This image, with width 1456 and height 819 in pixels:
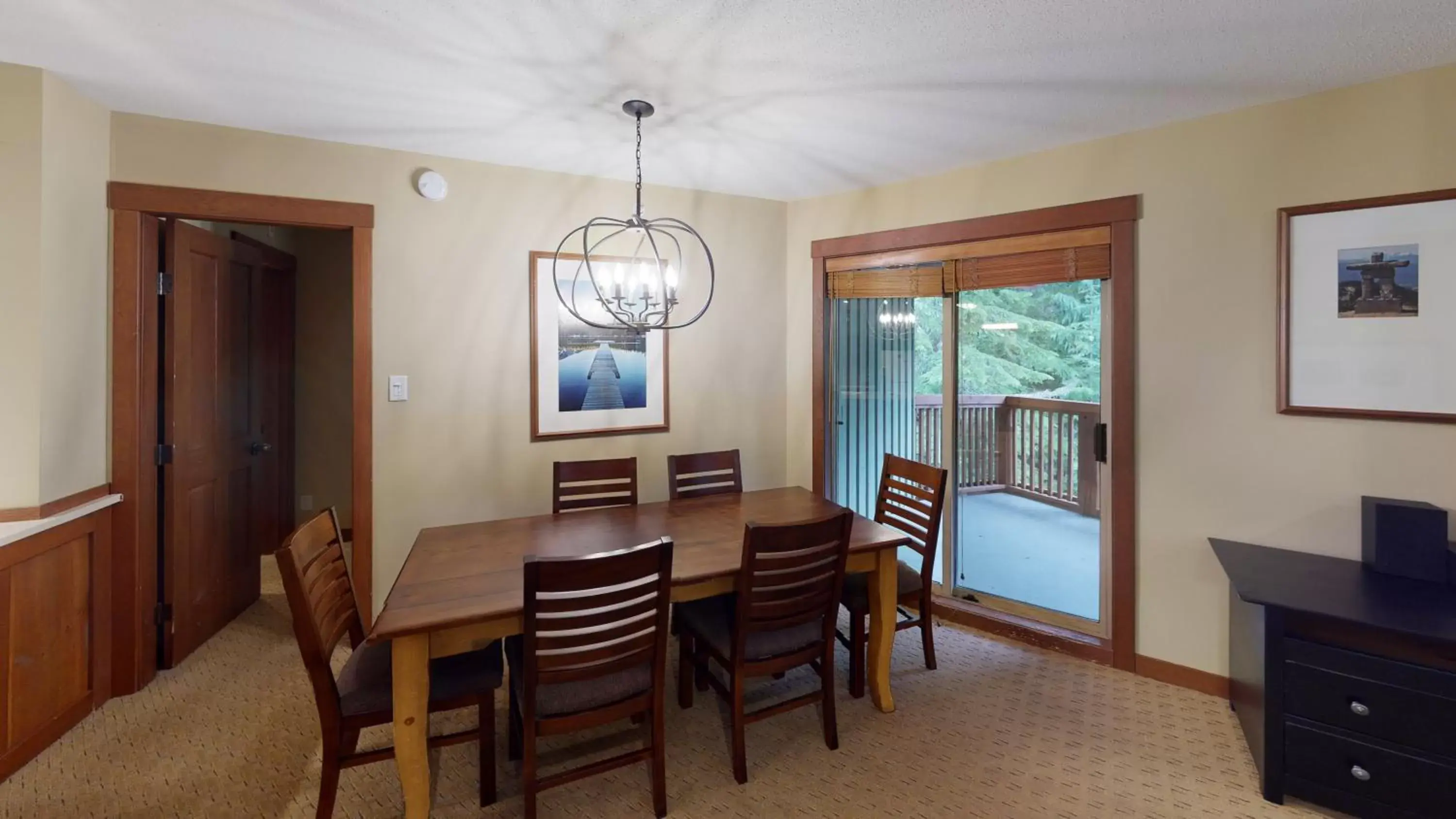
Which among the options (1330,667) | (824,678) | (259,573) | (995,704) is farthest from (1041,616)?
(259,573)

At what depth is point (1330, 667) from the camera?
198 cm

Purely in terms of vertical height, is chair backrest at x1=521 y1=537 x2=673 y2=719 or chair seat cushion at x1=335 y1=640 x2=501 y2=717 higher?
chair backrest at x1=521 y1=537 x2=673 y2=719

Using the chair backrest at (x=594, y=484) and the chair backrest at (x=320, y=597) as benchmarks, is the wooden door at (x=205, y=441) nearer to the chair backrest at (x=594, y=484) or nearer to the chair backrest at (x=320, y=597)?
the chair backrest at (x=320, y=597)

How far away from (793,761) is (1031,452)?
205cm

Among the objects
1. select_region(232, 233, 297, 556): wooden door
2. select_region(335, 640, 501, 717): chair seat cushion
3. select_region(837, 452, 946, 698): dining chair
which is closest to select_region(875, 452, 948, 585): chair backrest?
select_region(837, 452, 946, 698): dining chair

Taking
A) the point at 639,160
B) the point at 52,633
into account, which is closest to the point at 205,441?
the point at 52,633

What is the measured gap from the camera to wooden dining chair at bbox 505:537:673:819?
1.74m

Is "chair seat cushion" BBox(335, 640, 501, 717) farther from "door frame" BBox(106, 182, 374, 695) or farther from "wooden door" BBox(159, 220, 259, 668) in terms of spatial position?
"wooden door" BBox(159, 220, 259, 668)

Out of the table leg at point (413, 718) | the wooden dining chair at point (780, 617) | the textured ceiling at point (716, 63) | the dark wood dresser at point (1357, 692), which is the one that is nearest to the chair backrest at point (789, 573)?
the wooden dining chair at point (780, 617)

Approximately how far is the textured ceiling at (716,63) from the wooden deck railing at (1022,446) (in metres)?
1.30

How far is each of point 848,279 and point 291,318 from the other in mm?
3684

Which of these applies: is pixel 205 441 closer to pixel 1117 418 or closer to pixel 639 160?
pixel 639 160

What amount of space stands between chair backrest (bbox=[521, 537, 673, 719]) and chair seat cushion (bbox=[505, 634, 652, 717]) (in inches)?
2.0

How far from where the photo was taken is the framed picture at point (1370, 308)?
225 centimetres
